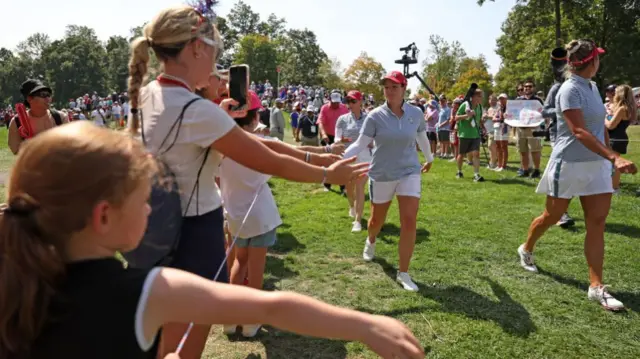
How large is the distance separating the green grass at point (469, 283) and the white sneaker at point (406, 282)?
0.09 m

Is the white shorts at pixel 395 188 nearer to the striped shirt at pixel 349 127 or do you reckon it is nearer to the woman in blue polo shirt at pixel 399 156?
the woman in blue polo shirt at pixel 399 156

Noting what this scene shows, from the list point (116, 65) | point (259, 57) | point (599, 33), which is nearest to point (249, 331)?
point (599, 33)

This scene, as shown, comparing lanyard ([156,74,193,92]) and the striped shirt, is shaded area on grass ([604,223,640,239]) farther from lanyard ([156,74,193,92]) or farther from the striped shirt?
lanyard ([156,74,193,92])

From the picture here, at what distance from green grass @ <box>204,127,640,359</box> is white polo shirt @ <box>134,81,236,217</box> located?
1.96 metres

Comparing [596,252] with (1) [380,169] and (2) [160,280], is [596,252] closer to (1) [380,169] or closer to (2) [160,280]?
(1) [380,169]

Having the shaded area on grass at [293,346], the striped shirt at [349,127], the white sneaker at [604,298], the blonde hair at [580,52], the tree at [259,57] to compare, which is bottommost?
the shaded area on grass at [293,346]

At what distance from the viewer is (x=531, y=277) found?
5.06 metres

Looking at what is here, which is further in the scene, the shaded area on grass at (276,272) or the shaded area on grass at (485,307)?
the shaded area on grass at (276,272)

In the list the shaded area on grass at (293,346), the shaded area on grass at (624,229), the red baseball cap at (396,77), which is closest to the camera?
the shaded area on grass at (293,346)

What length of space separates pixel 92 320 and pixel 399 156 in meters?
4.18

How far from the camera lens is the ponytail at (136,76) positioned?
2.32 metres

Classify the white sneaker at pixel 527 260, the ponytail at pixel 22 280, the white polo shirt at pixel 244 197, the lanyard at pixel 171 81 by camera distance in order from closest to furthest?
the ponytail at pixel 22 280
the lanyard at pixel 171 81
the white polo shirt at pixel 244 197
the white sneaker at pixel 527 260

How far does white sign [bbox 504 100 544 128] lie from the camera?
10867 mm

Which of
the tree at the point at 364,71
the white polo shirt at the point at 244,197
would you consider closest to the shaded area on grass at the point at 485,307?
the white polo shirt at the point at 244,197
